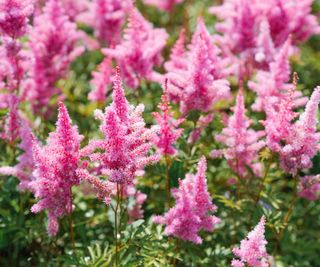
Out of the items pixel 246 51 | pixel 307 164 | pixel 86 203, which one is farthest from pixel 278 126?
pixel 86 203

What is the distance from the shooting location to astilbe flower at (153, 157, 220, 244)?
3262mm

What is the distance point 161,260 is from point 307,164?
3.44 ft

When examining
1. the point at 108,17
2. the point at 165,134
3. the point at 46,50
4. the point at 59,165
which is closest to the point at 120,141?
the point at 59,165

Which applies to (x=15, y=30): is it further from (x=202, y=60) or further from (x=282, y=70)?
(x=282, y=70)

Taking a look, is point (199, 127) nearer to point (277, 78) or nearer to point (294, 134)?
point (277, 78)

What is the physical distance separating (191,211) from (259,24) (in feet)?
7.42

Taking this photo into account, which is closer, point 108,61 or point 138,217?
point 138,217

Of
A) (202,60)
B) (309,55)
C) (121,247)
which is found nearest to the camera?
(121,247)

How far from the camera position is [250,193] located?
4113 mm

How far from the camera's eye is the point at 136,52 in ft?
14.1

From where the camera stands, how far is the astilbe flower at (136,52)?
427cm

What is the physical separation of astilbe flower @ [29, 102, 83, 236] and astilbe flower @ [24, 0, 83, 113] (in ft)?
4.78

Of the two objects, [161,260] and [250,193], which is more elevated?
[250,193]

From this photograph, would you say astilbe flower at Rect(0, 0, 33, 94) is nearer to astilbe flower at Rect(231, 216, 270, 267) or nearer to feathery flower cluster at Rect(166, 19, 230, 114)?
feathery flower cluster at Rect(166, 19, 230, 114)
